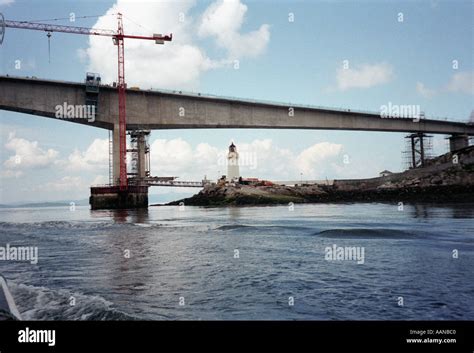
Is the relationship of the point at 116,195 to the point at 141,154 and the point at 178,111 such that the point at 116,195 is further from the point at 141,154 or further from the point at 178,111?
the point at 178,111

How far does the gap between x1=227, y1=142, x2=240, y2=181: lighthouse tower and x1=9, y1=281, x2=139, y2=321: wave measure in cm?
6569

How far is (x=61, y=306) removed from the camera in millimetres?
6012

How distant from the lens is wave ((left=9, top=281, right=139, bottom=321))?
548 centimetres

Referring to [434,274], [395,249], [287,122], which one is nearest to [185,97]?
[287,122]

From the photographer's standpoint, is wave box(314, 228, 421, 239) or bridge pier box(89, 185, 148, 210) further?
bridge pier box(89, 185, 148, 210)

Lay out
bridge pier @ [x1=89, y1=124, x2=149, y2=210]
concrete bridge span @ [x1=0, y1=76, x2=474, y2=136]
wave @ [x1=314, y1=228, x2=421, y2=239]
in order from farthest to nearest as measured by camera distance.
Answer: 1. bridge pier @ [x1=89, y1=124, x2=149, y2=210]
2. concrete bridge span @ [x1=0, y1=76, x2=474, y2=136]
3. wave @ [x1=314, y1=228, x2=421, y2=239]

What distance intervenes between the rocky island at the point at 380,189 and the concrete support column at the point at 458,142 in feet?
6.30

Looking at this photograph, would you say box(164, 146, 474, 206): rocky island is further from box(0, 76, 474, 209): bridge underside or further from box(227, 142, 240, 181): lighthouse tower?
box(0, 76, 474, 209): bridge underside

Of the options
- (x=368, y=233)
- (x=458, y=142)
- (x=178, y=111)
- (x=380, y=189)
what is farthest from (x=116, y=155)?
(x=458, y=142)

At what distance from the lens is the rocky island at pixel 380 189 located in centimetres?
4594

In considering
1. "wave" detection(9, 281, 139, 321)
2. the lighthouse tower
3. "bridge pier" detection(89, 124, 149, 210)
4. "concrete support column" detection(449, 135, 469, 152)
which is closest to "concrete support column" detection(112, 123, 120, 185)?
"bridge pier" detection(89, 124, 149, 210)

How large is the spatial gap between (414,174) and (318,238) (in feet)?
161

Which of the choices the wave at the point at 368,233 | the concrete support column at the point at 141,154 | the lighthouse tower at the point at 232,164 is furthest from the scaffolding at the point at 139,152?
the wave at the point at 368,233

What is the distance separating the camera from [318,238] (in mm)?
14461
